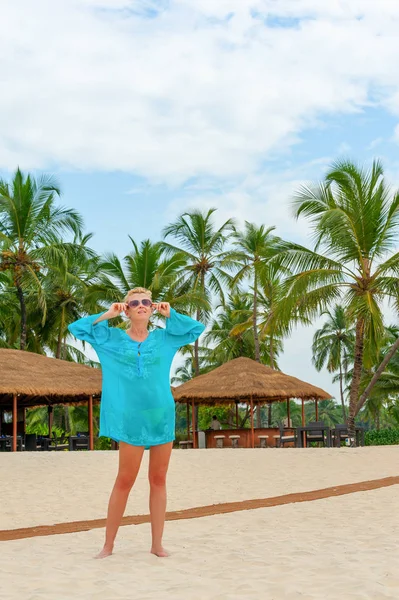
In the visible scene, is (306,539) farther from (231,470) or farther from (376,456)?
(376,456)

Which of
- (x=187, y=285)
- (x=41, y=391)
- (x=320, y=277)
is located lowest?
(x=41, y=391)

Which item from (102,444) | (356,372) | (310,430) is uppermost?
(356,372)

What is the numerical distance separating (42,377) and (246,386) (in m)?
5.65

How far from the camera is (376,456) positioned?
14.7 meters

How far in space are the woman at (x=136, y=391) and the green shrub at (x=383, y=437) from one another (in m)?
19.6

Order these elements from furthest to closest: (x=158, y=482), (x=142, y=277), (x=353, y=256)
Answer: (x=142, y=277) < (x=353, y=256) < (x=158, y=482)

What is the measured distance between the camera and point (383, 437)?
77.1 feet

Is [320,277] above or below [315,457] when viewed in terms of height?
above

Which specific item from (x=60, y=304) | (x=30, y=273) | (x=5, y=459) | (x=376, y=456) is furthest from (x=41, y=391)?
(x=60, y=304)

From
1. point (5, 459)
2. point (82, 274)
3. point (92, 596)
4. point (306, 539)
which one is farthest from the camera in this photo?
point (82, 274)

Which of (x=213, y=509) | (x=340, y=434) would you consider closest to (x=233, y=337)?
(x=340, y=434)

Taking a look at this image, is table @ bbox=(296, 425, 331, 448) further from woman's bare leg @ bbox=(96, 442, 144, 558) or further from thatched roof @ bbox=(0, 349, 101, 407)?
woman's bare leg @ bbox=(96, 442, 144, 558)

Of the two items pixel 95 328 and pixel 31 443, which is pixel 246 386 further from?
pixel 95 328

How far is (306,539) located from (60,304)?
23092mm
